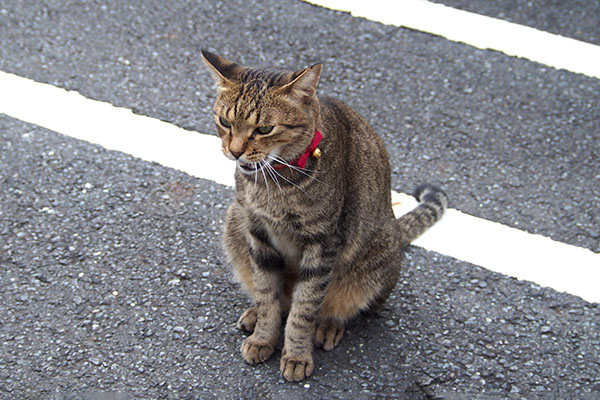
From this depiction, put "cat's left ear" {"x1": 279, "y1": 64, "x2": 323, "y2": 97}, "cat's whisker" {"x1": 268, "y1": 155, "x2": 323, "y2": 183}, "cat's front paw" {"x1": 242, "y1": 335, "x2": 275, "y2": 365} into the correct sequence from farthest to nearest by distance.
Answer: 1. "cat's front paw" {"x1": 242, "y1": 335, "x2": 275, "y2": 365}
2. "cat's whisker" {"x1": 268, "y1": 155, "x2": 323, "y2": 183}
3. "cat's left ear" {"x1": 279, "y1": 64, "x2": 323, "y2": 97}

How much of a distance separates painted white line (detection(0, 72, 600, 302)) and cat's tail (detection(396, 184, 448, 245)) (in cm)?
7

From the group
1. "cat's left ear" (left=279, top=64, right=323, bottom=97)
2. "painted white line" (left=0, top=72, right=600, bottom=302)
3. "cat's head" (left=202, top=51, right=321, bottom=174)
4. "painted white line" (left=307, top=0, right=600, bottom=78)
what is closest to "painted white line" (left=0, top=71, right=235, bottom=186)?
"painted white line" (left=0, top=72, right=600, bottom=302)

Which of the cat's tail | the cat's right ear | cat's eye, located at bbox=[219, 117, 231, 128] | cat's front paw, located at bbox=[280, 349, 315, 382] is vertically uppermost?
the cat's right ear

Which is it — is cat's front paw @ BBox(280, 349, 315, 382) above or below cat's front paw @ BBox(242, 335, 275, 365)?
above

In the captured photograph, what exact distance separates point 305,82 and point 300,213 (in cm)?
48

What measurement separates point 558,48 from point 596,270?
182 cm

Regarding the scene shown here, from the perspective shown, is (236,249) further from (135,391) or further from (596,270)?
(596,270)

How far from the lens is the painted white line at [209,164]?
10.8ft

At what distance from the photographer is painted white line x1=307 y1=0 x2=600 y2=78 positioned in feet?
14.8

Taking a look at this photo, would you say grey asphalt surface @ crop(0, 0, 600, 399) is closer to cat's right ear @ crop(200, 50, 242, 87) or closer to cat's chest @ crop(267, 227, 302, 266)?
cat's chest @ crop(267, 227, 302, 266)

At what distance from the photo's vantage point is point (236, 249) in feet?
9.97

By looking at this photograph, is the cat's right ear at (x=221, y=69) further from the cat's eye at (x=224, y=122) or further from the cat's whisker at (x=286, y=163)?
the cat's whisker at (x=286, y=163)

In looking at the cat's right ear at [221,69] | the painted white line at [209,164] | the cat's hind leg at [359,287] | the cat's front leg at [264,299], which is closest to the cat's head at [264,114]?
the cat's right ear at [221,69]

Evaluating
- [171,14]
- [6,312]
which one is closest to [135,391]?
[6,312]
